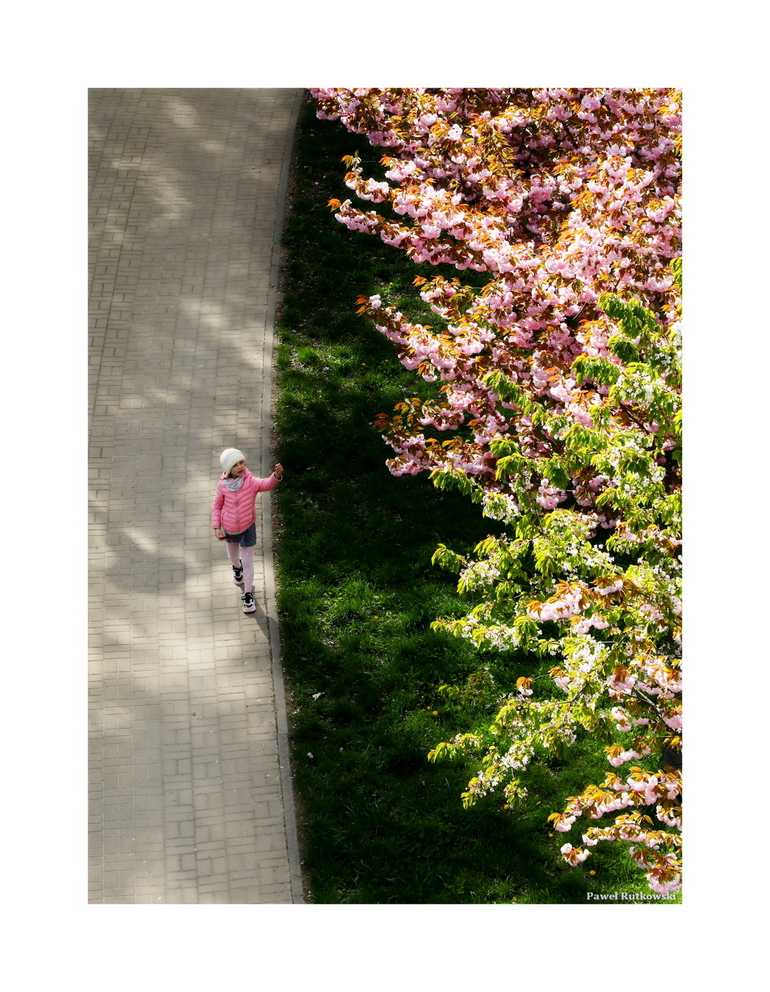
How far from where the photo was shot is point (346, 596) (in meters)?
7.55

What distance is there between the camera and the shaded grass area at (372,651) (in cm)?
A: 613

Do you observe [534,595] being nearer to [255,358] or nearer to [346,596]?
[346,596]

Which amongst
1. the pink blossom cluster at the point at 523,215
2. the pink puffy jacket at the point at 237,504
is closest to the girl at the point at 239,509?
the pink puffy jacket at the point at 237,504

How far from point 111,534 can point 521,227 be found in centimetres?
382

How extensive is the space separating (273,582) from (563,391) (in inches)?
118

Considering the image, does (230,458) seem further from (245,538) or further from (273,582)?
(273,582)

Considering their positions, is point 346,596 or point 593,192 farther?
point 346,596

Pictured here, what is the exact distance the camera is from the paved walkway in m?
6.28

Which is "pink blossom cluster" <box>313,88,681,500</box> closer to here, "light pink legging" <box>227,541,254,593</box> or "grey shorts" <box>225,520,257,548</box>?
"grey shorts" <box>225,520,257,548</box>

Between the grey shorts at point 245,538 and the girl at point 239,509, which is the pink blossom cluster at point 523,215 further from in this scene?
the grey shorts at point 245,538

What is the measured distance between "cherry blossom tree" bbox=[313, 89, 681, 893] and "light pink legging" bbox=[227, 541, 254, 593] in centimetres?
151

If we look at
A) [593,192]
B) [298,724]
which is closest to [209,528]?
[298,724]

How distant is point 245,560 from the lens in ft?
24.1

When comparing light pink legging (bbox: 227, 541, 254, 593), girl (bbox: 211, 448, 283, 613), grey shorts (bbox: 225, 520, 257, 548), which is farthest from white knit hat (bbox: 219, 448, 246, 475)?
light pink legging (bbox: 227, 541, 254, 593)
